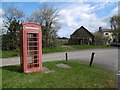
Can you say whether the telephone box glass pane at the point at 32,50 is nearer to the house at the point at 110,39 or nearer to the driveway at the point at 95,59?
the driveway at the point at 95,59

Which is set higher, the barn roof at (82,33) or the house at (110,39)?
the barn roof at (82,33)

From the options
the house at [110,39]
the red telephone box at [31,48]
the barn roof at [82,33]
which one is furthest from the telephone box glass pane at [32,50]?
the barn roof at [82,33]

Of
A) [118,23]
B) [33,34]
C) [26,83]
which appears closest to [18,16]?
[33,34]

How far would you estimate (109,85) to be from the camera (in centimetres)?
836

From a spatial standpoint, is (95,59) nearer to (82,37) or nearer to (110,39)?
(82,37)

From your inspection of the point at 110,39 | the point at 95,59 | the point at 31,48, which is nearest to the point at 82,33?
the point at 110,39

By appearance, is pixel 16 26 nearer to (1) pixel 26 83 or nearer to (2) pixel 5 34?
(2) pixel 5 34

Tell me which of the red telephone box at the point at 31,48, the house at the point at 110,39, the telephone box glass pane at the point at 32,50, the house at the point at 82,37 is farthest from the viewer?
the house at the point at 110,39

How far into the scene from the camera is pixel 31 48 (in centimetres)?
1156

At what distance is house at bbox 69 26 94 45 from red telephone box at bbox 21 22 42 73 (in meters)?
50.5

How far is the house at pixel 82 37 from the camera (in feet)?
211

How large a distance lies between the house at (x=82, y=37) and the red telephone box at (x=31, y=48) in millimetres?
50510

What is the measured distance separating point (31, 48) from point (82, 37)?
197 feet

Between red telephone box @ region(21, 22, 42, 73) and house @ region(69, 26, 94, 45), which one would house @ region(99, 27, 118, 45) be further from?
red telephone box @ region(21, 22, 42, 73)
